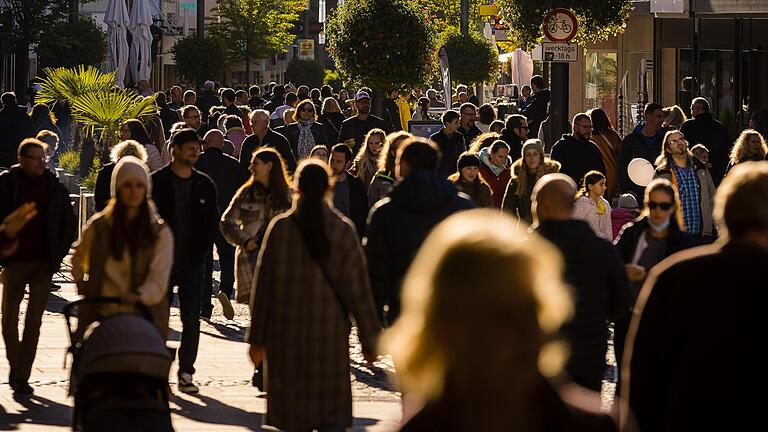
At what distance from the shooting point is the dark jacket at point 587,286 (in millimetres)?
8367

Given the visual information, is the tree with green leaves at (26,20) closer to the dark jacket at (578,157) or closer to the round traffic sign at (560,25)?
the round traffic sign at (560,25)

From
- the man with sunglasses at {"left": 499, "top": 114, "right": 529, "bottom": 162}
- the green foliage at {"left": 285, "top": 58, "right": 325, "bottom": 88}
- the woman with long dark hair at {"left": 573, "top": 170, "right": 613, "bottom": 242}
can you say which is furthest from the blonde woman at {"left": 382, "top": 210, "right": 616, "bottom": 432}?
the green foliage at {"left": 285, "top": 58, "right": 325, "bottom": 88}

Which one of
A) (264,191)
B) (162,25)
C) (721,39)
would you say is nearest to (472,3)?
(162,25)

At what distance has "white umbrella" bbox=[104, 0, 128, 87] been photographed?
131ft

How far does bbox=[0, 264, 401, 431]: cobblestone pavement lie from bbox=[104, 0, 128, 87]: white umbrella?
25337mm

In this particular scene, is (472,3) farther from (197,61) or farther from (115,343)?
(115,343)

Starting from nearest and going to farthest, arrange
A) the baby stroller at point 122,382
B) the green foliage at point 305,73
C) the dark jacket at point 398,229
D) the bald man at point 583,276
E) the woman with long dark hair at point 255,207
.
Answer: the baby stroller at point 122,382 < the bald man at point 583,276 < the dark jacket at point 398,229 < the woman with long dark hair at point 255,207 < the green foliage at point 305,73

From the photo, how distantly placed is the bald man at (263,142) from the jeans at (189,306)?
5479 millimetres

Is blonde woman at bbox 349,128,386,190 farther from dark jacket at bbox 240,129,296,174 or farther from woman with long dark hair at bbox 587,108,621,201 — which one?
woman with long dark hair at bbox 587,108,621,201

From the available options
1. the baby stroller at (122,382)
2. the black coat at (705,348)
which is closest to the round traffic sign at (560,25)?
the baby stroller at (122,382)

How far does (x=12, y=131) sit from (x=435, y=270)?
20.8m

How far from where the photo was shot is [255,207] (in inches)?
499

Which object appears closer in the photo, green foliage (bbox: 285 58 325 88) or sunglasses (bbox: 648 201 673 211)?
sunglasses (bbox: 648 201 673 211)

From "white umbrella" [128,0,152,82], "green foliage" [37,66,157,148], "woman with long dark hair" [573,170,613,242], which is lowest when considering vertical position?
"woman with long dark hair" [573,170,613,242]
